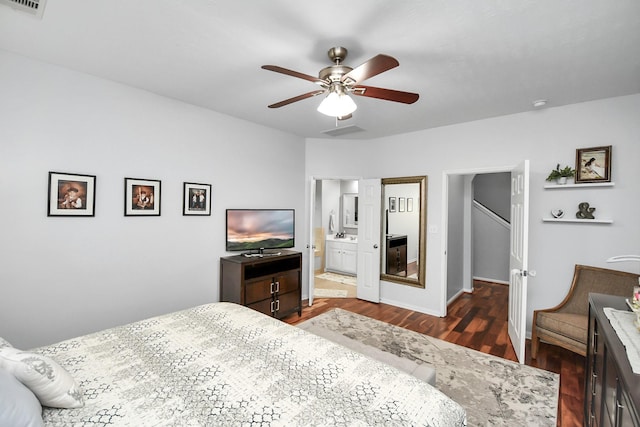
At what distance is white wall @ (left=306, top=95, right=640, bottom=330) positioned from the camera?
2.88 m

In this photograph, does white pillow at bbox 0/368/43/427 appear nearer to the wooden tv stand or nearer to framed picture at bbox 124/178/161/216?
framed picture at bbox 124/178/161/216

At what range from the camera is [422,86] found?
272 centimetres

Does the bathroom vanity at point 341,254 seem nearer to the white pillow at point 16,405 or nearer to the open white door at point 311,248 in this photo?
the open white door at point 311,248

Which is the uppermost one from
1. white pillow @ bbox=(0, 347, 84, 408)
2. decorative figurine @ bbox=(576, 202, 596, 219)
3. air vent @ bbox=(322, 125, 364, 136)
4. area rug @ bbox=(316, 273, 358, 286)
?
air vent @ bbox=(322, 125, 364, 136)

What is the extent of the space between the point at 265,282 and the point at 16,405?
271cm

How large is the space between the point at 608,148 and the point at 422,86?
2.02 m

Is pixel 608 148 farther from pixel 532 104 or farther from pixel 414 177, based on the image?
pixel 414 177

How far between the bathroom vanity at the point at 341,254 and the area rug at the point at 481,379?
2.65m

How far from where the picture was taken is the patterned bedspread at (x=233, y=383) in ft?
3.70

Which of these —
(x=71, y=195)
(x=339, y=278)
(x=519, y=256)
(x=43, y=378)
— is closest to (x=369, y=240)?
(x=339, y=278)

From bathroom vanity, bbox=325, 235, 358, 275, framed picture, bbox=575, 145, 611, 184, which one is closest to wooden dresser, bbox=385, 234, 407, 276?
bathroom vanity, bbox=325, 235, 358, 275

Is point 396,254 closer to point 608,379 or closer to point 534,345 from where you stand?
point 534,345

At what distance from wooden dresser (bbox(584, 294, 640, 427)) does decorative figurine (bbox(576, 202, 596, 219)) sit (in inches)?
61.5

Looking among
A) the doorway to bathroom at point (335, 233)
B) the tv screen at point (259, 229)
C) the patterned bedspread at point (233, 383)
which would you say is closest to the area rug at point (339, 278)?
the doorway to bathroom at point (335, 233)
